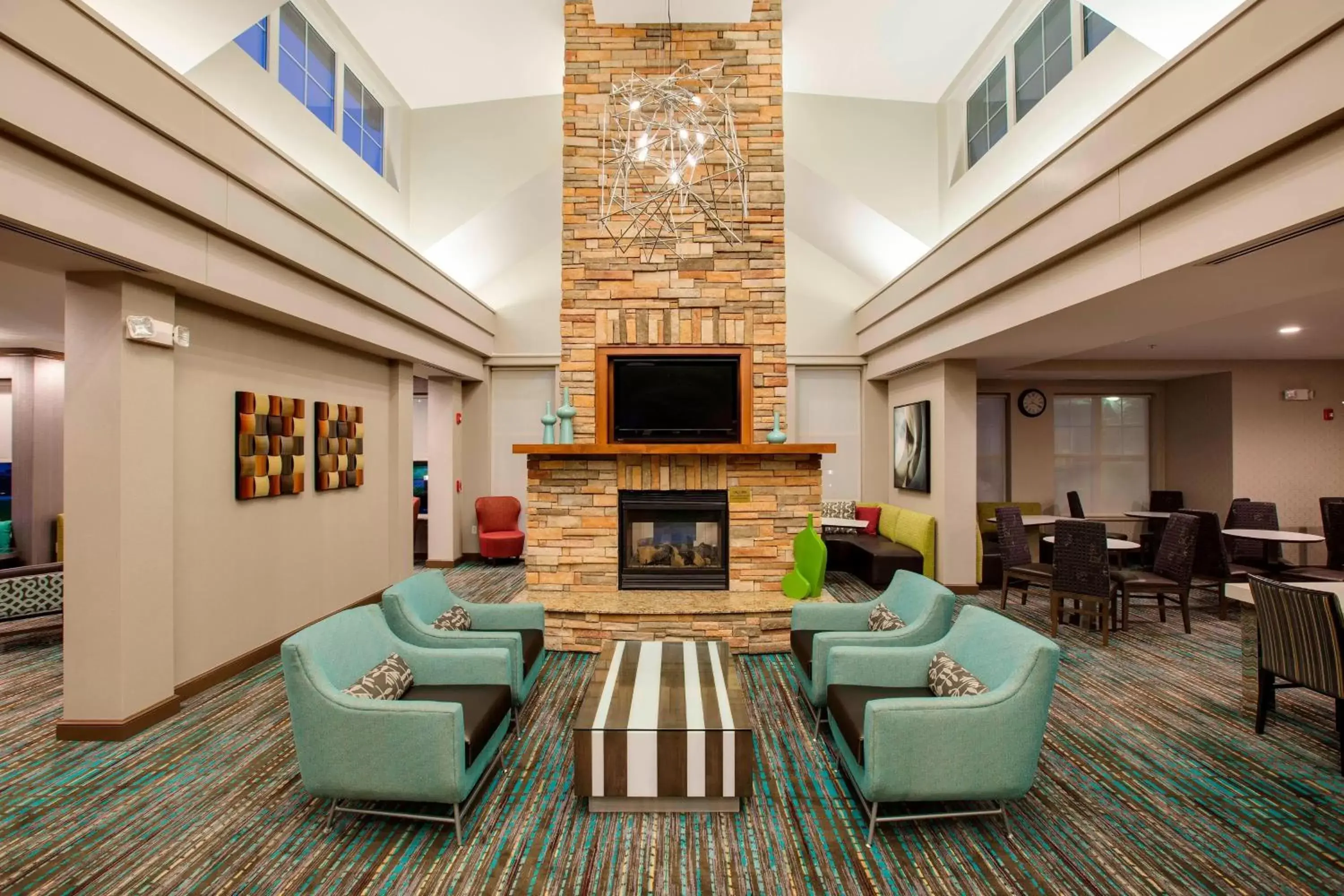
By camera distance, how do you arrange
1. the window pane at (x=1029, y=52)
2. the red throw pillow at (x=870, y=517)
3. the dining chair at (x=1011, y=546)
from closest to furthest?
the window pane at (x=1029, y=52)
the dining chair at (x=1011, y=546)
the red throw pillow at (x=870, y=517)

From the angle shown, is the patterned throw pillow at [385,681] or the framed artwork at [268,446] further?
the framed artwork at [268,446]

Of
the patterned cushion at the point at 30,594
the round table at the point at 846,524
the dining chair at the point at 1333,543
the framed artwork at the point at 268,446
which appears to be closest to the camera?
the framed artwork at the point at 268,446

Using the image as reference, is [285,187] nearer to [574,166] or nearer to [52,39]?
[52,39]

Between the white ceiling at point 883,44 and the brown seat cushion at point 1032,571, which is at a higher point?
the white ceiling at point 883,44

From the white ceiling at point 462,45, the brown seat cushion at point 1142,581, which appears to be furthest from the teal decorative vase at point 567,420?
the brown seat cushion at point 1142,581

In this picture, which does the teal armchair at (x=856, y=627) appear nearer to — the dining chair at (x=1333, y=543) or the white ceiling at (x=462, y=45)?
the dining chair at (x=1333, y=543)

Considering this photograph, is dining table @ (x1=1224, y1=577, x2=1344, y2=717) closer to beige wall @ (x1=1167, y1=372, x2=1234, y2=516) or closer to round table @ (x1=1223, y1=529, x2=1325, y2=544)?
round table @ (x1=1223, y1=529, x2=1325, y2=544)

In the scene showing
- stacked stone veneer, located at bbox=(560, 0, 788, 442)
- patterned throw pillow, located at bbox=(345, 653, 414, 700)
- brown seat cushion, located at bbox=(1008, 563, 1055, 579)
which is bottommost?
brown seat cushion, located at bbox=(1008, 563, 1055, 579)

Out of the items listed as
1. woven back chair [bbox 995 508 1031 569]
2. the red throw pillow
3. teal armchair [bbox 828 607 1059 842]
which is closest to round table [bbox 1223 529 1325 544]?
woven back chair [bbox 995 508 1031 569]

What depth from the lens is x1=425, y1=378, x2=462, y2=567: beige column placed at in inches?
327

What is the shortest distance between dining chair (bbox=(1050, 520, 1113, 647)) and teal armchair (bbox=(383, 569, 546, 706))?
4246mm

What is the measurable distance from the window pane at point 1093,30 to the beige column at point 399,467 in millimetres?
6823

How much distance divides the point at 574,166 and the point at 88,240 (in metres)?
3.73

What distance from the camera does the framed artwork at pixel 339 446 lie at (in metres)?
5.20
